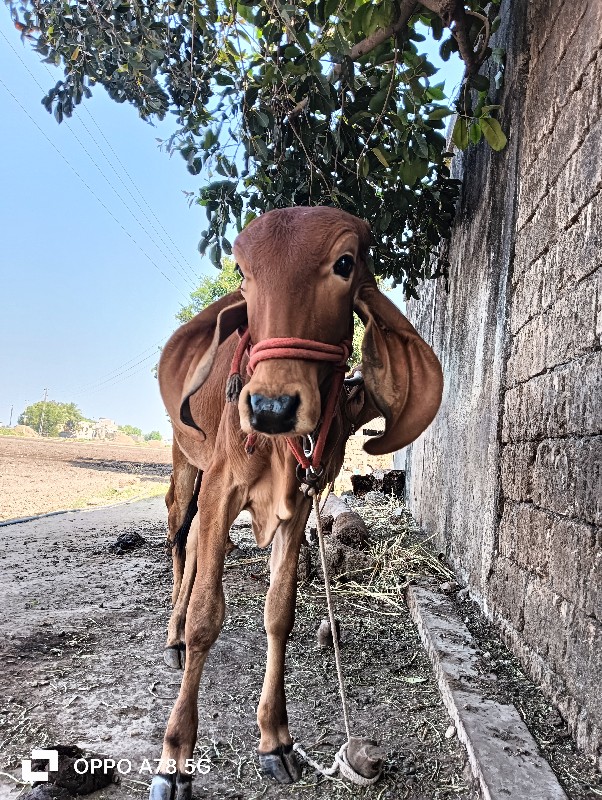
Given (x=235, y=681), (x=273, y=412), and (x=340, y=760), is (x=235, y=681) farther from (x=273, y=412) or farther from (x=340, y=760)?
(x=273, y=412)

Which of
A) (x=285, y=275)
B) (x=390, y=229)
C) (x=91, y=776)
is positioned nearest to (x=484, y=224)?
(x=390, y=229)

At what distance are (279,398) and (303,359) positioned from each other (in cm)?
18

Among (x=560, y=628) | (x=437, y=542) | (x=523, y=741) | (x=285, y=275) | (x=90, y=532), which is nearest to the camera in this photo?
(x=285, y=275)

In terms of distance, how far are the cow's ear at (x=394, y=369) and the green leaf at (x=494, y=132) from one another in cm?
159

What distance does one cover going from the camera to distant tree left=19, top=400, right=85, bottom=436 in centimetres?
8038

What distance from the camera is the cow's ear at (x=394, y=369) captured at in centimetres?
219

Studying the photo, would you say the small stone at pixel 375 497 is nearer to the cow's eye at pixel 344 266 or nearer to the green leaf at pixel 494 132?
the green leaf at pixel 494 132

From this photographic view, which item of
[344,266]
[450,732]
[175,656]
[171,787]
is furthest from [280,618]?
[344,266]

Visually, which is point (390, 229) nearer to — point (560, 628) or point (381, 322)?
point (381, 322)

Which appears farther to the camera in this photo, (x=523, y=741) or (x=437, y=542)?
(x=437, y=542)

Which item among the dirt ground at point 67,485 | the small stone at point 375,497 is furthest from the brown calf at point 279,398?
the dirt ground at point 67,485

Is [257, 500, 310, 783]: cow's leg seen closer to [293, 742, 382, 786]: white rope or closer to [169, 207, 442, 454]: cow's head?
[293, 742, 382, 786]: white rope

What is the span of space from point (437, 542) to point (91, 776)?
3.52m

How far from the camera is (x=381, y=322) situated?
2232 mm
